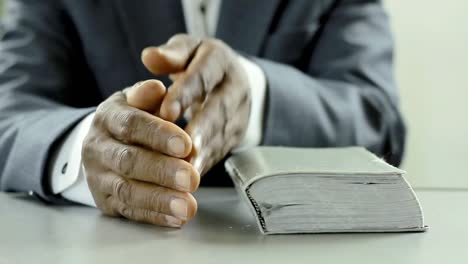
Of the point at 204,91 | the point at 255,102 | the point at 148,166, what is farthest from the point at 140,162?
the point at 255,102

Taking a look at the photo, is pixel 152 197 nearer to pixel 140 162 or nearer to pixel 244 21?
pixel 140 162

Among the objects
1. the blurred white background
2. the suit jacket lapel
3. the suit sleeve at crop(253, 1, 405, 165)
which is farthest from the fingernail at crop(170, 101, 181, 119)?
the blurred white background

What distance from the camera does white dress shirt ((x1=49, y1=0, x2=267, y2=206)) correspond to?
57cm

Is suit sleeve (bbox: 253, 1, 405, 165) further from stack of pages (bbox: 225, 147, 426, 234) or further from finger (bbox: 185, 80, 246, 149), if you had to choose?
stack of pages (bbox: 225, 147, 426, 234)

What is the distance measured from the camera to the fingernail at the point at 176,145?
0.46 metres

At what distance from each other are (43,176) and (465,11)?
109cm

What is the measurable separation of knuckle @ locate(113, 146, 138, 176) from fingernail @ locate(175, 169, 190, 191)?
5 centimetres

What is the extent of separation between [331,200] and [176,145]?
0.36 ft

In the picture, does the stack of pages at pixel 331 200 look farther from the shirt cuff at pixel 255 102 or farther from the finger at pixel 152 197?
the shirt cuff at pixel 255 102

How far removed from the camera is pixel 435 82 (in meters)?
1.44

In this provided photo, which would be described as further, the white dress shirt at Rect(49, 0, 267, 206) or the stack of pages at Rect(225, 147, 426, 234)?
the white dress shirt at Rect(49, 0, 267, 206)

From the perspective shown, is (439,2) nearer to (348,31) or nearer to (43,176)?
(348,31)

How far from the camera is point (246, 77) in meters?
0.65

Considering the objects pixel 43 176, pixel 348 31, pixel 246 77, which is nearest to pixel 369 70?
pixel 348 31
